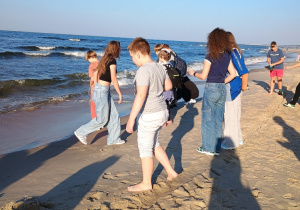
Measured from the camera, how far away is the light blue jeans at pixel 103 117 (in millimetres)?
4719

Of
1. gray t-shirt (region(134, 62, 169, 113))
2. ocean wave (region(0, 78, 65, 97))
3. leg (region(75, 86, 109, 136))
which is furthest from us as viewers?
ocean wave (region(0, 78, 65, 97))

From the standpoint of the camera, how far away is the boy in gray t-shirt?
281cm

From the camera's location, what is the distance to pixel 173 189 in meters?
3.19

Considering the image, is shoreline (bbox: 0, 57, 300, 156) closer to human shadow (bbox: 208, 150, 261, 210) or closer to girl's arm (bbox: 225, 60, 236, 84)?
human shadow (bbox: 208, 150, 261, 210)

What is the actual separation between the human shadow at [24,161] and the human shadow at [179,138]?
5.70 ft

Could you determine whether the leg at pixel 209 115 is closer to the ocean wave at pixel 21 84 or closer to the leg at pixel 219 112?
the leg at pixel 219 112

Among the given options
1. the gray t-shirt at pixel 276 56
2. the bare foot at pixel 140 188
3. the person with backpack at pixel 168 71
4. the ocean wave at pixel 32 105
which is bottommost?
the ocean wave at pixel 32 105

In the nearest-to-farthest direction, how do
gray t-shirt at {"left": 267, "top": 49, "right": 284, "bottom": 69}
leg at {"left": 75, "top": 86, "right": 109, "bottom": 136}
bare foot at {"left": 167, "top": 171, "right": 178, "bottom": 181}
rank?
1. bare foot at {"left": 167, "top": 171, "right": 178, "bottom": 181}
2. leg at {"left": 75, "top": 86, "right": 109, "bottom": 136}
3. gray t-shirt at {"left": 267, "top": 49, "right": 284, "bottom": 69}

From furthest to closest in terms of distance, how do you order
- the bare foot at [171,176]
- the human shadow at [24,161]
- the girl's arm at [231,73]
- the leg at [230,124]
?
the leg at [230,124] < the girl's arm at [231,73] < the human shadow at [24,161] < the bare foot at [171,176]

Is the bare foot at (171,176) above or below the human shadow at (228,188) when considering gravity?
above

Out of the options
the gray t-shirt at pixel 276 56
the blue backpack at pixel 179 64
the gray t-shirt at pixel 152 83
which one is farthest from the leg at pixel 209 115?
the gray t-shirt at pixel 276 56

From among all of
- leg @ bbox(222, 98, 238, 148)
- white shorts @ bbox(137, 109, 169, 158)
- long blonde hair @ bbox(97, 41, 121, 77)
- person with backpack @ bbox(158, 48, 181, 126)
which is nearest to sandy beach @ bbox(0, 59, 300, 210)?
leg @ bbox(222, 98, 238, 148)

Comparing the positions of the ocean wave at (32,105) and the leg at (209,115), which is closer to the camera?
the leg at (209,115)

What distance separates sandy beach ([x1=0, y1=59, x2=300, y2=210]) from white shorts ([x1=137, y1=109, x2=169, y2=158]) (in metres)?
0.50
